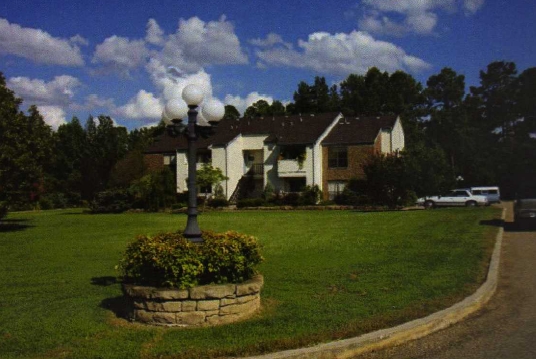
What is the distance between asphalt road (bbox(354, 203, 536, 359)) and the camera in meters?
6.48

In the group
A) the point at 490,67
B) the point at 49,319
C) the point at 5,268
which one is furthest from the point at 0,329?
the point at 490,67

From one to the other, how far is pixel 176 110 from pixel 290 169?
1441 inches

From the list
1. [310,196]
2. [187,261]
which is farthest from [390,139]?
[187,261]

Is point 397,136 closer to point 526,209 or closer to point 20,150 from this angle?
point 526,209

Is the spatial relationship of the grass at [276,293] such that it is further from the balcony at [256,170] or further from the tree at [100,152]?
the tree at [100,152]

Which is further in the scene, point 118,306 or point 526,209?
point 526,209

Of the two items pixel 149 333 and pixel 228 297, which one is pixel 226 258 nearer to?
pixel 228 297

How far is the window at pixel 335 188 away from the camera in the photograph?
45.2 metres

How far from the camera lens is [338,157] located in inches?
1811

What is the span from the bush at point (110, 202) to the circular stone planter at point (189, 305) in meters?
35.9

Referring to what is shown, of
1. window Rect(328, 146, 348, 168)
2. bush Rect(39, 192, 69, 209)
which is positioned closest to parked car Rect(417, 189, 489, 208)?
window Rect(328, 146, 348, 168)

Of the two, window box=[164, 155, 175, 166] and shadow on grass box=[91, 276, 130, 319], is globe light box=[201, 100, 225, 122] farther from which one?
window box=[164, 155, 175, 166]

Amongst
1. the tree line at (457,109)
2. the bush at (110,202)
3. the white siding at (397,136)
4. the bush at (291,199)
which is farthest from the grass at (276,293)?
the tree line at (457,109)

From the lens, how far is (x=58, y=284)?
10.9 metres
